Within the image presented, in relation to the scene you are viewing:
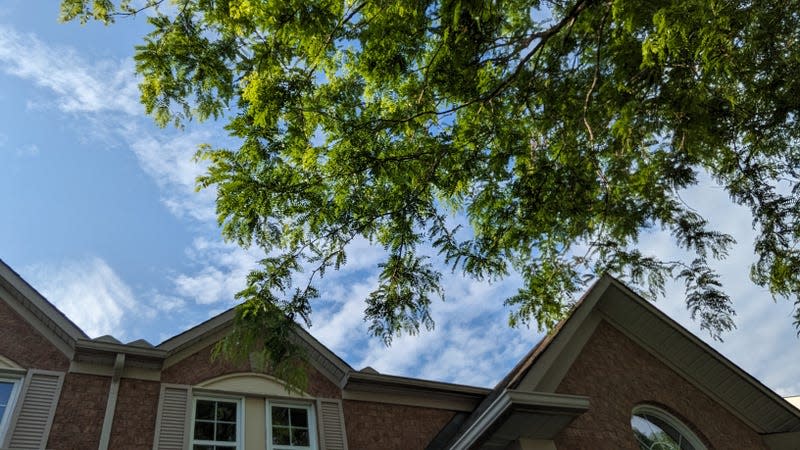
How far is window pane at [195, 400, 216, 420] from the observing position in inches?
388

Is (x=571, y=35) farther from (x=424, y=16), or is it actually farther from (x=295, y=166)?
(x=295, y=166)

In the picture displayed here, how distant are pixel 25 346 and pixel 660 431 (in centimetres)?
1187

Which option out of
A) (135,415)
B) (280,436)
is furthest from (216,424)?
(135,415)

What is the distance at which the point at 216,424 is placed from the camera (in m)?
9.81

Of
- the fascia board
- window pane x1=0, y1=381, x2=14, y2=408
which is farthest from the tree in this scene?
window pane x1=0, y1=381, x2=14, y2=408

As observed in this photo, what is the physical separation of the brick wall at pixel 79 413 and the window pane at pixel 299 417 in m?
3.31

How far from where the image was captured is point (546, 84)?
30.3 feet

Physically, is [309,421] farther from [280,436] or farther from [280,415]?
[280,436]

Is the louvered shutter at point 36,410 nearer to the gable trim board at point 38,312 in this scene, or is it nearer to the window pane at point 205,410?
the gable trim board at point 38,312

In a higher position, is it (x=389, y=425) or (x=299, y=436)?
(x=389, y=425)

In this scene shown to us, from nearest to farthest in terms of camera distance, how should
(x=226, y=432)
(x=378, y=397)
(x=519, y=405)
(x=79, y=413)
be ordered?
(x=519, y=405)
(x=79, y=413)
(x=226, y=432)
(x=378, y=397)

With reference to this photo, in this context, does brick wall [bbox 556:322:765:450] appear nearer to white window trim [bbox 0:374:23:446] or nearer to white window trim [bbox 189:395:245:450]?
white window trim [bbox 189:395:245:450]

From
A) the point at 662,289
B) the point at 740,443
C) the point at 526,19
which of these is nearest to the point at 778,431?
the point at 740,443

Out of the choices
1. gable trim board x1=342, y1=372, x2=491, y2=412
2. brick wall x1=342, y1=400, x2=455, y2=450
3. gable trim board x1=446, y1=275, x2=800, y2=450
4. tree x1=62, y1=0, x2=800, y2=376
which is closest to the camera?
tree x1=62, y1=0, x2=800, y2=376
